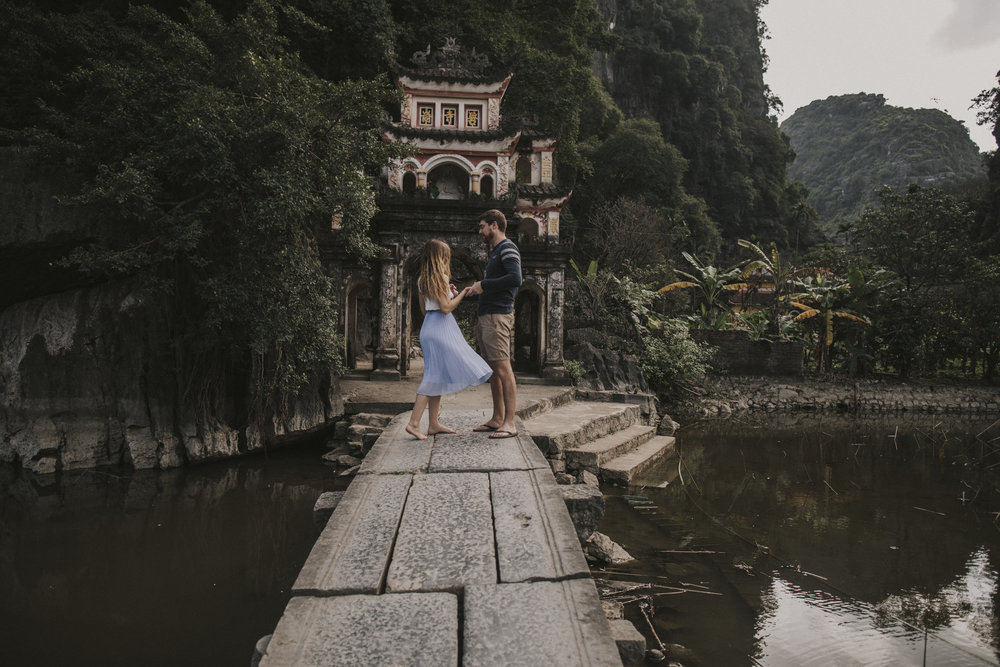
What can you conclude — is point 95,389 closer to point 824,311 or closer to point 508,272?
point 508,272

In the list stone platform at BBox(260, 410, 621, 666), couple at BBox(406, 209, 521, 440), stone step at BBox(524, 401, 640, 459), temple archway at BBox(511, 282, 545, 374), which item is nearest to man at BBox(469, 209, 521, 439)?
couple at BBox(406, 209, 521, 440)

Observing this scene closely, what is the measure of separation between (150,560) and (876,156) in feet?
228

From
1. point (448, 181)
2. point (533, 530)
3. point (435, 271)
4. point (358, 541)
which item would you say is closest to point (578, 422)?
point (435, 271)

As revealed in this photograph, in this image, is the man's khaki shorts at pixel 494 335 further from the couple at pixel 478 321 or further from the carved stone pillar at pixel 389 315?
the carved stone pillar at pixel 389 315

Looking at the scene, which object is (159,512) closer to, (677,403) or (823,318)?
(677,403)

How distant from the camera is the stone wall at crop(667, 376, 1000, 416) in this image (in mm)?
16719

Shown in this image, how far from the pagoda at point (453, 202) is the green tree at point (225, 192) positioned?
9.66 feet

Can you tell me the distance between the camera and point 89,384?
8602 mm

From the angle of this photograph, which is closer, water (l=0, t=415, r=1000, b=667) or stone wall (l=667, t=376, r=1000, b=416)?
water (l=0, t=415, r=1000, b=667)

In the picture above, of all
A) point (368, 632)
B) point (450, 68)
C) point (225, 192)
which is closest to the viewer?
point (368, 632)

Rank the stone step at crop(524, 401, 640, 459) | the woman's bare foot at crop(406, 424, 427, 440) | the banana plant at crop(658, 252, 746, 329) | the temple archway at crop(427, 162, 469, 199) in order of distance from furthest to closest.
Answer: the banana plant at crop(658, 252, 746, 329)
the temple archway at crop(427, 162, 469, 199)
the stone step at crop(524, 401, 640, 459)
the woman's bare foot at crop(406, 424, 427, 440)

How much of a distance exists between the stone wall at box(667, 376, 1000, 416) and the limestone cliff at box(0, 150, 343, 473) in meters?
12.7

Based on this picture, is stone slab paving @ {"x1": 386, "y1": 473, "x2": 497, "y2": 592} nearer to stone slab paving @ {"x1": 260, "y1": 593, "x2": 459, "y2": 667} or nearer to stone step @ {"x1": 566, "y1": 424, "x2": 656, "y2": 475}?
stone slab paving @ {"x1": 260, "y1": 593, "x2": 459, "y2": 667}

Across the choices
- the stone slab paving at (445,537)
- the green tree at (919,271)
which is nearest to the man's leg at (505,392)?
the stone slab paving at (445,537)
